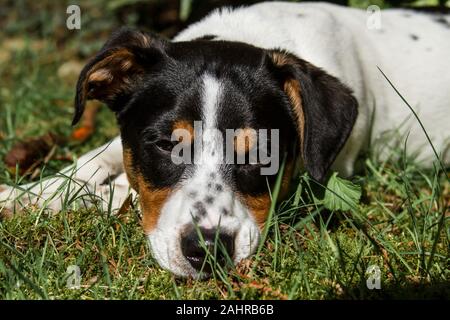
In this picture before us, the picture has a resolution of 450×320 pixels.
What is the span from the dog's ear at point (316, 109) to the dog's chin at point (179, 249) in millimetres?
590

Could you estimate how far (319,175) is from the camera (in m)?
3.94

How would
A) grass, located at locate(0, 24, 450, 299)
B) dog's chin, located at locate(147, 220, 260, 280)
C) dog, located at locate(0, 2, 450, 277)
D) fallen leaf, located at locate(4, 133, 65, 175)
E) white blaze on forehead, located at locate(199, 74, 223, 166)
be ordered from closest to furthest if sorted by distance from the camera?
grass, located at locate(0, 24, 450, 299)
dog's chin, located at locate(147, 220, 260, 280)
dog, located at locate(0, 2, 450, 277)
white blaze on forehead, located at locate(199, 74, 223, 166)
fallen leaf, located at locate(4, 133, 65, 175)

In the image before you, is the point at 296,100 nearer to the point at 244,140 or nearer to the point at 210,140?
the point at 244,140

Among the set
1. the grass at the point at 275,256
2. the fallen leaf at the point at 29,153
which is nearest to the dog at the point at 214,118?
the grass at the point at 275,256

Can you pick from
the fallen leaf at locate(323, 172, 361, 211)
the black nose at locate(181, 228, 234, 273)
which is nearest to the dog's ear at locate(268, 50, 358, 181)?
the fallen leaf at locate(323, 172, 361, 211)

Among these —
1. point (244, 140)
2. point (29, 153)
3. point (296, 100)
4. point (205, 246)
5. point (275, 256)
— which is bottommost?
point (29, 153)

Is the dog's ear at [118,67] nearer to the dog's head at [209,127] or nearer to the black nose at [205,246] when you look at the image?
the dog's head at [209,127]

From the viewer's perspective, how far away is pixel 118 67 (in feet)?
14.0

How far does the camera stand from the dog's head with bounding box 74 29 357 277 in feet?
11.6

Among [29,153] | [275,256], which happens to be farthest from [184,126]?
[29,153]

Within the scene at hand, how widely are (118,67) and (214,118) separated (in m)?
0.85

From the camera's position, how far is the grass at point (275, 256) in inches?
131

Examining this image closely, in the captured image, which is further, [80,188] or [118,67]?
[118,67]

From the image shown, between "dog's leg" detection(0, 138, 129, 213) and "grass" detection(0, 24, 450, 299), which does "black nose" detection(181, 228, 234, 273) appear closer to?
"grass" detection(0, 24, 450, 299)
